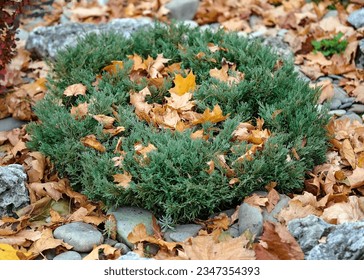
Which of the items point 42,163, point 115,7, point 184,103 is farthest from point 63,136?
point 115,7

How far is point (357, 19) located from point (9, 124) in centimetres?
310

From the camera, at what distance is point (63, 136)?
3326mm

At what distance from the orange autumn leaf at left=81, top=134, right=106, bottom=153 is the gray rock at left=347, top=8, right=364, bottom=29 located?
113 inches

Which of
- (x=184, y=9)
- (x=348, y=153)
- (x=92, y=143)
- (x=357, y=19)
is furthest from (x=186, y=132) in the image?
(x=184, y=9)

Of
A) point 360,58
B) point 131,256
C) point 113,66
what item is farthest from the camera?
point 360,58

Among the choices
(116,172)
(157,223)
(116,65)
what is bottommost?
(157,223)

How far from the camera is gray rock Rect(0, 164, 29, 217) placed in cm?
312

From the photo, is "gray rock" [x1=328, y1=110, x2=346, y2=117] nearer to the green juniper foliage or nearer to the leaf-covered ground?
the leaf-covered ground

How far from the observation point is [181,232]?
115 inches

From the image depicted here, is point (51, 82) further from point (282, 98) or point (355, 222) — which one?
point (355, 222)

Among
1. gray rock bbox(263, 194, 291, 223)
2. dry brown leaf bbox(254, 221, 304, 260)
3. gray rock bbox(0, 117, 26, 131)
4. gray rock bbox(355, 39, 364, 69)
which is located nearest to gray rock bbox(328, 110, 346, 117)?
gray rock bbox(355, 39, 364, 69)

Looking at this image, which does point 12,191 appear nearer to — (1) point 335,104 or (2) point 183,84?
(2) point 183,84

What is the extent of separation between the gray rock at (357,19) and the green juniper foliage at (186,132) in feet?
5.03
